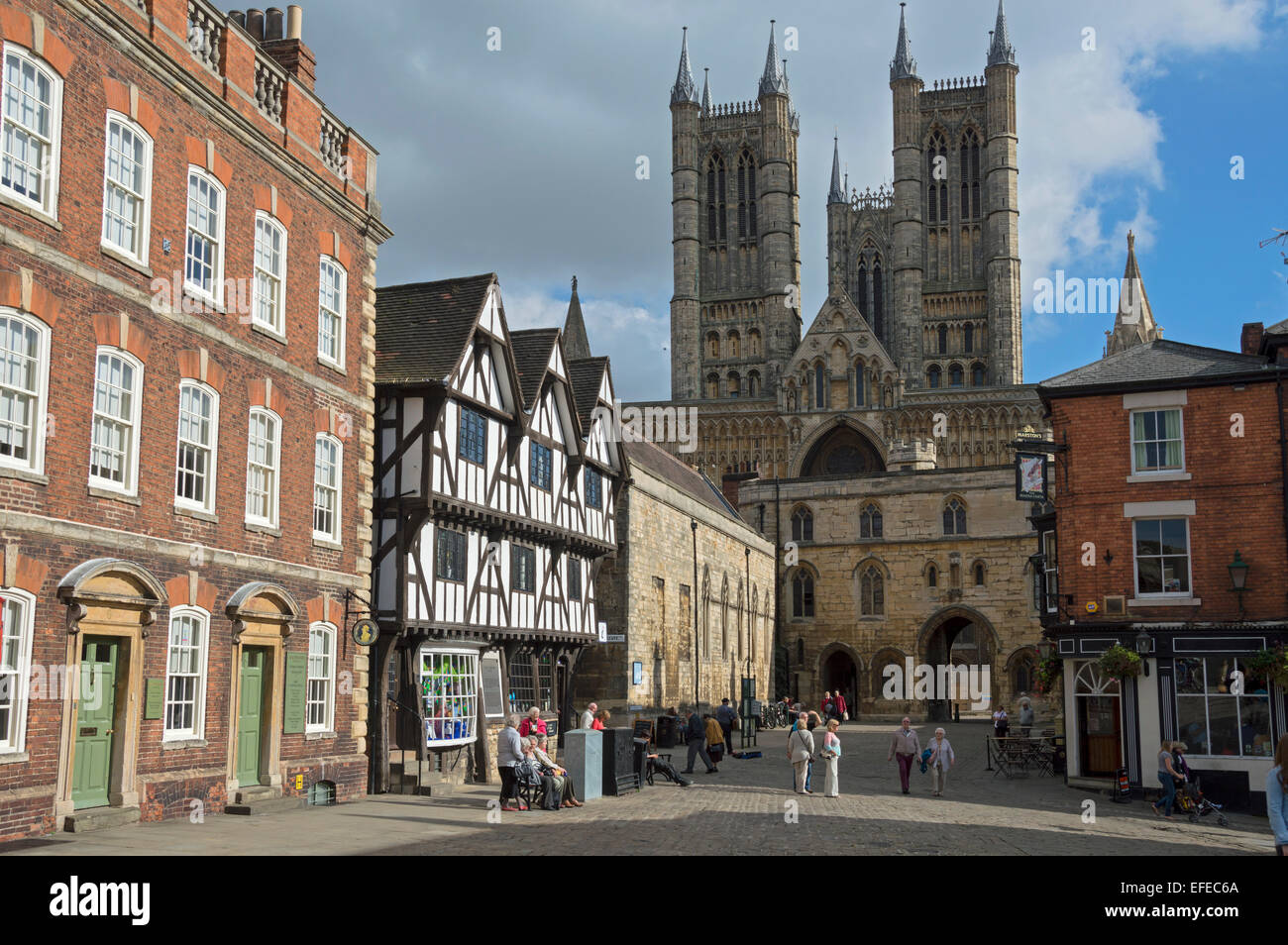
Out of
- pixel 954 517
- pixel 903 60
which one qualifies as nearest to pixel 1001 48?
pixel 903 60

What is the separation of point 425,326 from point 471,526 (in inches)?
152

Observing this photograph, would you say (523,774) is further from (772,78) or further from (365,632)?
(772,78)

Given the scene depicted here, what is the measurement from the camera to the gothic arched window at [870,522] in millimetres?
53688

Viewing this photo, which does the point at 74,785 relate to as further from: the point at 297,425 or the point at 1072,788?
the point at 1072,788

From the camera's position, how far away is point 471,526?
22.8 m

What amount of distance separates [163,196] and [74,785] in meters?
6.86

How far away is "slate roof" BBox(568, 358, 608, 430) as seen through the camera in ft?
99.3

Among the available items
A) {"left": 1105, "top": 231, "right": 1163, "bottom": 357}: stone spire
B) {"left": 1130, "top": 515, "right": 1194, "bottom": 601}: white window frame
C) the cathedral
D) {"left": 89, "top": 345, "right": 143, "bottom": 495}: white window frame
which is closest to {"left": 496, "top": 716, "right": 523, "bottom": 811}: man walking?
{"left": 89, "top": 345, "right": 143, "bottom": 495}: white window frame

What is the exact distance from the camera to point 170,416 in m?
14.4

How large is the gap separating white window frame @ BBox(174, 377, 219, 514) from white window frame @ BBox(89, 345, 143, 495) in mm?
858

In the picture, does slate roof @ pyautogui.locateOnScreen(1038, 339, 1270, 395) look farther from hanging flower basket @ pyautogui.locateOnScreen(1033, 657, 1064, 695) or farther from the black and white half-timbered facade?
the black and white half-timbered facade

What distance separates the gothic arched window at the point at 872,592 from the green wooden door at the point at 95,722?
43.5 m

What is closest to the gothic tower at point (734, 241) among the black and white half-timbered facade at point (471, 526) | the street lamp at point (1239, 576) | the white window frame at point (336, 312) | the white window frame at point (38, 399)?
the black and white half-timbered facade at point (471, 526)
